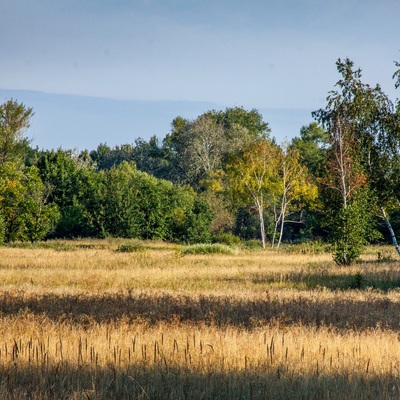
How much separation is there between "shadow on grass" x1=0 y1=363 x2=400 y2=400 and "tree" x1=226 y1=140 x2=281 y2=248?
171 feet

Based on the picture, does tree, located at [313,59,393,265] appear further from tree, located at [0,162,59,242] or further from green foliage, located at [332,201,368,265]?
tree, located at [0,162,59,242]

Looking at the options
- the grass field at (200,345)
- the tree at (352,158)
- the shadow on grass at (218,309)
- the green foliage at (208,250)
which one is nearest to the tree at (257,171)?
the green foliage at (208,250)

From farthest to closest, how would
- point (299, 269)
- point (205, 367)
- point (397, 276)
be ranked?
1. point (299, 269)
2. point (397, 276)
3. point (205, 367)

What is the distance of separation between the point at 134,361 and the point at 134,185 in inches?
2366

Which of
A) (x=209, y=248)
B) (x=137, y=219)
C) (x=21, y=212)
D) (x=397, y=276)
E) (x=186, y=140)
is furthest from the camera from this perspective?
(x=186, y=140)

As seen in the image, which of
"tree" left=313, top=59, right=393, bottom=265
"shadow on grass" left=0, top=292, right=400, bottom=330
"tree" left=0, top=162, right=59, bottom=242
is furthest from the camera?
"tree" left=0, top=162, right=59, bottom=242

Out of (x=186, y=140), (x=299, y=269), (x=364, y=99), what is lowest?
(x=299, y=269)

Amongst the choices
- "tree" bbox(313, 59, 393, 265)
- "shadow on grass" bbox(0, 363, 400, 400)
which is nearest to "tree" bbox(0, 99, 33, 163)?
"tree" bbox(313, 59, 393, 265)

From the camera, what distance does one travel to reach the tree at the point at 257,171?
59.1 metres

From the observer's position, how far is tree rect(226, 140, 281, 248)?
59125 millimetres

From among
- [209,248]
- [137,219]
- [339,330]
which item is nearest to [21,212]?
[137,219]

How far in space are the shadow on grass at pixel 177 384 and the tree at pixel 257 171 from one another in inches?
2048

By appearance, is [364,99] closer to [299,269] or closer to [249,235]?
[299,269]

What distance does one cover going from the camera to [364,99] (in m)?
26.2
